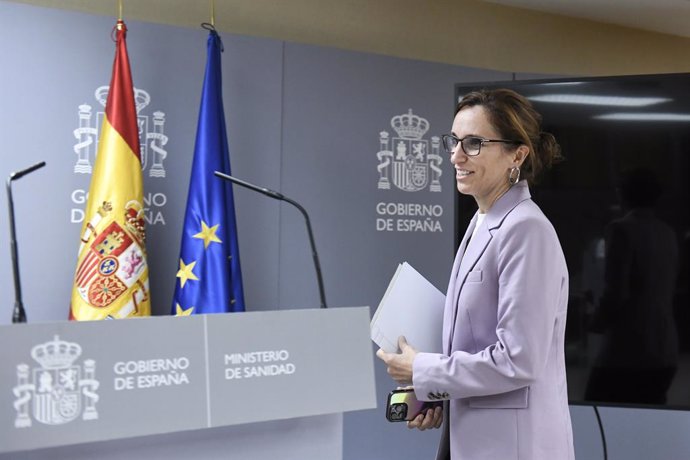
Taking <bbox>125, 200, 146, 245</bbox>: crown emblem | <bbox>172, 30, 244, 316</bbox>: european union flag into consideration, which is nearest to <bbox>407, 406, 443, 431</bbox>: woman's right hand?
<bbox>172, 30, 244, 316</bbox>: european union flag

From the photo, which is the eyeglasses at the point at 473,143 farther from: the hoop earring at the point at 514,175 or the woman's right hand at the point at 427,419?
the woman's right hand at the point at 427,419

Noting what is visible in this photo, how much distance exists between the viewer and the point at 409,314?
70.0 inches

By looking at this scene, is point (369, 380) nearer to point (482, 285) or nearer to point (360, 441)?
point (482, 285)

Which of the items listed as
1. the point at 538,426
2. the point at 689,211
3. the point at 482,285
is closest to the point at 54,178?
the point at 482,285

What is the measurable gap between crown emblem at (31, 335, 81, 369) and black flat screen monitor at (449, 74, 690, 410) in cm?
220

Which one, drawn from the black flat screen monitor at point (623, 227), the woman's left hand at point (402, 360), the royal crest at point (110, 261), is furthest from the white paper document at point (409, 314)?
the royal crest at point (110, 261)

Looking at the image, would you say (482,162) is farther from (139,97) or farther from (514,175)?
(139,97)

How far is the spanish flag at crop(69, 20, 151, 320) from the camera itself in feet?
8.61

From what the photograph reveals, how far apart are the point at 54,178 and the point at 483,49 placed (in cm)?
252

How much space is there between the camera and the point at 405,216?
11.8ft

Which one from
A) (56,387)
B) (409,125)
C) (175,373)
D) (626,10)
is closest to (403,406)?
(175,373)

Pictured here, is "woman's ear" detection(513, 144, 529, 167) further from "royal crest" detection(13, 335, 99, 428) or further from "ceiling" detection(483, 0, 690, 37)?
"ceiling" detection(483, 0, 690, 37)

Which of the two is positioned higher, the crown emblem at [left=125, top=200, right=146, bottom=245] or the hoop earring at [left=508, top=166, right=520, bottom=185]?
the hoop earring at [left=508, top=166, right=520, bottom=185]

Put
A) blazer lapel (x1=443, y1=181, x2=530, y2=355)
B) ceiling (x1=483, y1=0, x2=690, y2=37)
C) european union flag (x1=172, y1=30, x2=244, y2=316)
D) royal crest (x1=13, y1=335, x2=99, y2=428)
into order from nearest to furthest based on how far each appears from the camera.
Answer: royal crest (x1=13, y1=335, x2=99, y2=428) → blazer lapel (x1=443, y1=181, x2=530, y2=355) → european union flag (x1=172, y1=30, x2=244, y2=316) → ceiling (x1=483, y1=0, x2=690, y2=37)
